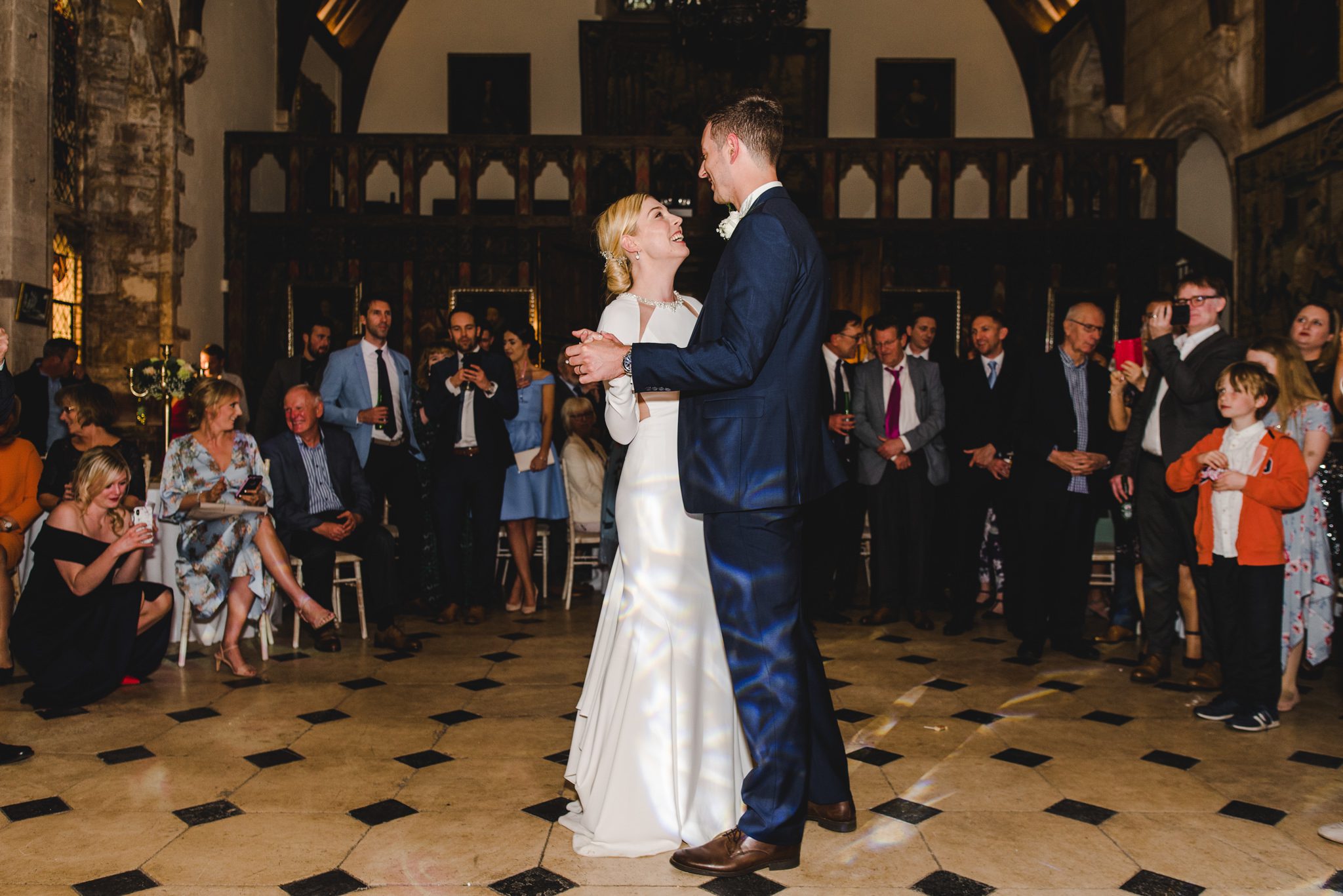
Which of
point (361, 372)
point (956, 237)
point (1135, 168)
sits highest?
point (1135, 168)

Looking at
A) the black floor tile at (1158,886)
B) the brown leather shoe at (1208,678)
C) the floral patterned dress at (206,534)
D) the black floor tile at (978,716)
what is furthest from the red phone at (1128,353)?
the floral patterned dress at (206,534)

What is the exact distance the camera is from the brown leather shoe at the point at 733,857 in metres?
2.51

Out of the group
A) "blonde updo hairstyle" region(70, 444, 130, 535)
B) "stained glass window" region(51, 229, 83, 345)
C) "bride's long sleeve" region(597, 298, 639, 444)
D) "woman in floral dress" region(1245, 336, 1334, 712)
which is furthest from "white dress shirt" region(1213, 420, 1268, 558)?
"stained glass window" region(51, 229, 83, 345)

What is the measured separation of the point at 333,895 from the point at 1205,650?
374 cm

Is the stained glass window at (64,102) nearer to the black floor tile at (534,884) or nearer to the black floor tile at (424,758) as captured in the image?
the black floor tile at (424,758)

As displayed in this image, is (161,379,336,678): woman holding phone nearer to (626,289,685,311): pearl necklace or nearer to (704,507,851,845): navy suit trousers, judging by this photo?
(626,289,685,311): pearl necklace

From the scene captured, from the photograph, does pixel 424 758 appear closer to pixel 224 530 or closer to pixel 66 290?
pixel 224 530

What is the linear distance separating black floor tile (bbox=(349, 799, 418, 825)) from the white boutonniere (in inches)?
71.3

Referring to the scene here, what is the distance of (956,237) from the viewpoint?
11219mm

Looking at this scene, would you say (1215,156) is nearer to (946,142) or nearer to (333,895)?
(946,142)

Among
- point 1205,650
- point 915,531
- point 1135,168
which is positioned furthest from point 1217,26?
point 1205,650

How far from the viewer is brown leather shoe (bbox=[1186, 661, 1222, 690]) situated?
4512 millimetres

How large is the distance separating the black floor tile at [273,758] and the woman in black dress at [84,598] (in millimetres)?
1065

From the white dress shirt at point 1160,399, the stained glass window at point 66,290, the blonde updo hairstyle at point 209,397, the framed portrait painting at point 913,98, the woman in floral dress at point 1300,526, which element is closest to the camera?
the woman in floral dress at point 1300,526
